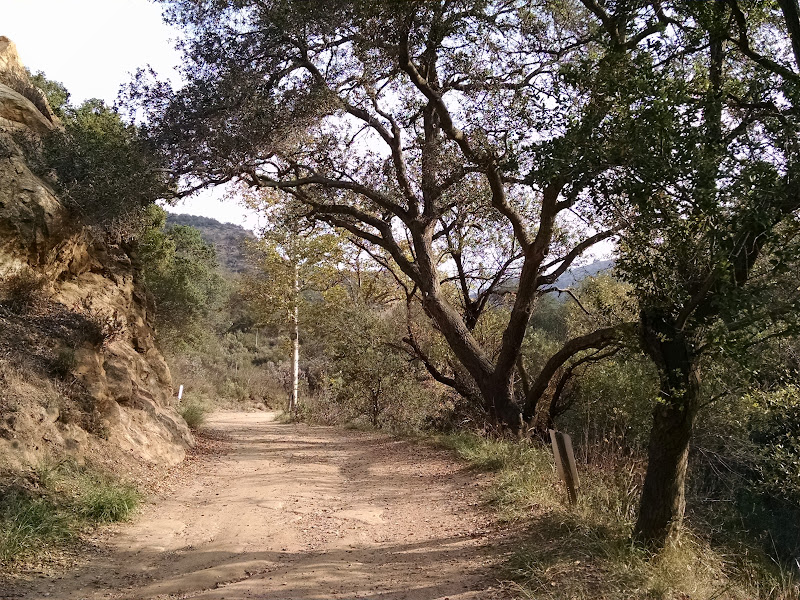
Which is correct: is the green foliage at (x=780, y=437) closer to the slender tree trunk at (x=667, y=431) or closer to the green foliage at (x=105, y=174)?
the slender tree trunk at (x=667, y=431)

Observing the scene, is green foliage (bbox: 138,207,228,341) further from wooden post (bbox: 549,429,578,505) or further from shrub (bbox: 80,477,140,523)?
wooden post (bbox: 549,429,578,505)

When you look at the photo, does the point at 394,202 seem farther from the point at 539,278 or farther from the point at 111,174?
the point at 111,174

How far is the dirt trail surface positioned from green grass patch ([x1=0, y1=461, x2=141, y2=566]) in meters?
0.29

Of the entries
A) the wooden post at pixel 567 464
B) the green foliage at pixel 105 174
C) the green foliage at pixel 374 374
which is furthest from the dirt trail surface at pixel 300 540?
the green foliage at pixel 374 374

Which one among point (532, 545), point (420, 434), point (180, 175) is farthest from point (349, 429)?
point (532, 545)

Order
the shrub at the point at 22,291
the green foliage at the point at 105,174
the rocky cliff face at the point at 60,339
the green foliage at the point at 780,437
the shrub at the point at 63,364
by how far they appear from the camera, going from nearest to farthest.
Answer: the green foliage at the point at 780,437 < the rocky cliff face at the point at 60,339 < the shrub at the point at 63,364 < the shrub at the point at 22,291 < the green foliage at the point at 105,174

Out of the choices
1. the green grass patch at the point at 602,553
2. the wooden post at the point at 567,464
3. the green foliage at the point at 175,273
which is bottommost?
the green grass patch at the point at 602,553

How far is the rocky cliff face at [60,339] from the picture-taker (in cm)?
717

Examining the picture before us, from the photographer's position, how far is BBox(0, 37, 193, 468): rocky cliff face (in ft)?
23.5

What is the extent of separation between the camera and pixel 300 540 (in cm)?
609

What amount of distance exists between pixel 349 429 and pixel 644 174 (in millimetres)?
14075

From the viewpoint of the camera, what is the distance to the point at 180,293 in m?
20.0

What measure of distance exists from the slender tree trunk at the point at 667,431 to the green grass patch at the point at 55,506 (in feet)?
17.0

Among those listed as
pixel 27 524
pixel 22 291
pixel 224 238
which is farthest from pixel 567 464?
pixel 224 238
